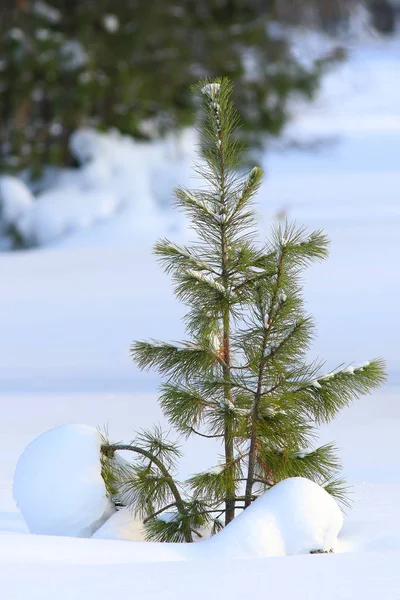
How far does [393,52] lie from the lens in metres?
29.0

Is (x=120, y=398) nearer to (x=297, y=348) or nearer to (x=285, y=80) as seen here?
(x=297, y=348)

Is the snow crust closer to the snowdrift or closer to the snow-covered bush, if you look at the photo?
the snow-covered bush

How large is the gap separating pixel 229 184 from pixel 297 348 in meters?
0.54

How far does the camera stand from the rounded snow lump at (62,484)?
11.4 ft

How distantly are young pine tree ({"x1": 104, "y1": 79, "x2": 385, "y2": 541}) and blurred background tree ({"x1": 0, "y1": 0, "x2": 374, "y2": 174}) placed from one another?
9921 millimetres

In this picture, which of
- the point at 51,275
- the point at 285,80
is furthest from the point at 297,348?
the point at 285,80

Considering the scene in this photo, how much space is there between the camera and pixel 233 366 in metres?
3.51

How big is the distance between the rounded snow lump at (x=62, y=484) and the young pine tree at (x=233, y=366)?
0.38 feet

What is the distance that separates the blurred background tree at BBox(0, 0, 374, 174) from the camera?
1338 centimetres

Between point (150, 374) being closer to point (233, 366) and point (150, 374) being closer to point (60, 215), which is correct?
point (233, 366)

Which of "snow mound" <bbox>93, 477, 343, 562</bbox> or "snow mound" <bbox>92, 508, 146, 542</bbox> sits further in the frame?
"snow mound" <bbox>92, 508, 146, 542</bbox>

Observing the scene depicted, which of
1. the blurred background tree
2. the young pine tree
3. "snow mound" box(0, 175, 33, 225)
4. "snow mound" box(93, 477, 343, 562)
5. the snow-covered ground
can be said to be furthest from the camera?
the blurred background tree

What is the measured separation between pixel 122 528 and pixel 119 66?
10742 millimetres

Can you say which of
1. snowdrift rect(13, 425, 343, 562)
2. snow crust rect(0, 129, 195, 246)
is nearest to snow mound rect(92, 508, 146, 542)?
snowdrift rect(13, 425, 343, 562)
